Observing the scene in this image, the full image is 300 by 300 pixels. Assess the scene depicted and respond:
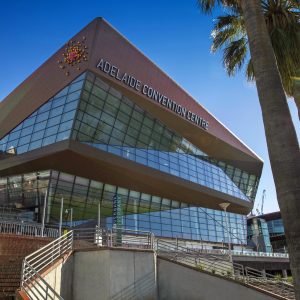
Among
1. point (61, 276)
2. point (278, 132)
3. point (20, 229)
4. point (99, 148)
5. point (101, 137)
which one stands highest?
→ point (101, 137)

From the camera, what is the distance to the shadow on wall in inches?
637

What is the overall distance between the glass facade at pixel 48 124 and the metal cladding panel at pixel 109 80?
642 mm

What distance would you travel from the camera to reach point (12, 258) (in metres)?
16.2

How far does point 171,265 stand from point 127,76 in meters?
19.3

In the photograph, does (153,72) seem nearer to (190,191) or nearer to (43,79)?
(43,79)

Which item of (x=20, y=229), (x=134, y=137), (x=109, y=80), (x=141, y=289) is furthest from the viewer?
(x=134, y=137)

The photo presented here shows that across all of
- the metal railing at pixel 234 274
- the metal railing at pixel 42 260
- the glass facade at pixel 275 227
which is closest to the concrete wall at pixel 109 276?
the metal railing at pixel 42 260

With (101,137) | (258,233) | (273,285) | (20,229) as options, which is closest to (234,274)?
(273,285)

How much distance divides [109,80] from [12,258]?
18922mm

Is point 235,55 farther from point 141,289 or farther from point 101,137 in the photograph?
point 101,137

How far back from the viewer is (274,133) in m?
7.23

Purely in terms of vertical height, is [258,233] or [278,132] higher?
[258,233]

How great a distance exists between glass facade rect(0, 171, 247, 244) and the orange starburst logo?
29.5 ft

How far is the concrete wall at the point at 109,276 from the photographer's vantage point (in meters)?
15.7
